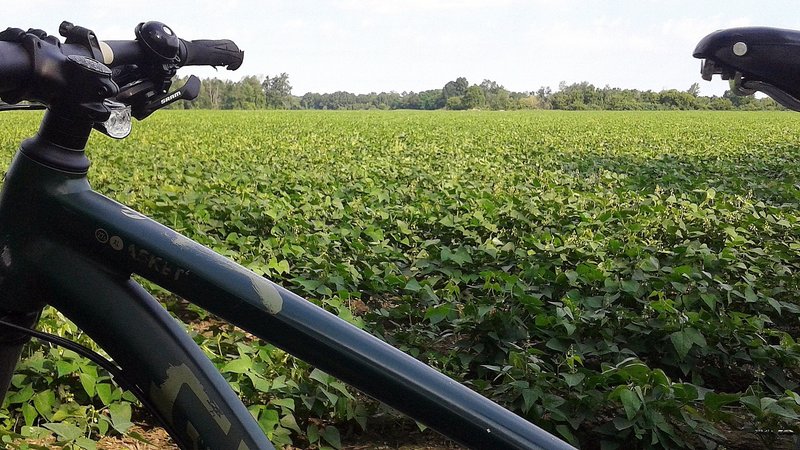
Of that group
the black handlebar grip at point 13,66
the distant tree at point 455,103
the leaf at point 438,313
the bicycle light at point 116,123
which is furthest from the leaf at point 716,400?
the distant tree at point 455,103

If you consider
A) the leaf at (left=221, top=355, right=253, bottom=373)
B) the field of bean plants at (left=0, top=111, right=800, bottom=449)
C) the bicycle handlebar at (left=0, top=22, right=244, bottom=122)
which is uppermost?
the bicycle handlebar at (left=0, top=22, right=244, bottom=122)

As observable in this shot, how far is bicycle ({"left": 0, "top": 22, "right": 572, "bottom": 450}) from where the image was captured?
85 centimetres

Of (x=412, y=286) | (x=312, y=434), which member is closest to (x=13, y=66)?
(x=312, y=434)

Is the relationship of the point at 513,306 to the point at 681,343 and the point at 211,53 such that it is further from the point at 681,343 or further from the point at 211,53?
the point at 211,53

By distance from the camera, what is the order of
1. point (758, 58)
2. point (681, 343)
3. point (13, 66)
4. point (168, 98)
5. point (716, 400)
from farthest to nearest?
point (681, 343)
point (716, 400)
point (168, 98)
point (758, 58)
point (13, 66)

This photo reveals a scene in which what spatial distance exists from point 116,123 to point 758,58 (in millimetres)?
838

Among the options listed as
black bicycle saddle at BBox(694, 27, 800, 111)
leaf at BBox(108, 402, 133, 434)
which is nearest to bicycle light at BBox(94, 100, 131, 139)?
black bicycle saddle at BBox(694, 27, 800, 111)

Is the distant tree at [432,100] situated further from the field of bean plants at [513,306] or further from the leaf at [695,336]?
the leaf at [695,336]

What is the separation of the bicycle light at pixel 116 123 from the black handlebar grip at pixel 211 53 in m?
0.22

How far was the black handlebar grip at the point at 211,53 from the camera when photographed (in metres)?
1.15

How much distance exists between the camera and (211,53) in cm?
121

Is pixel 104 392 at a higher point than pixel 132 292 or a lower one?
lower

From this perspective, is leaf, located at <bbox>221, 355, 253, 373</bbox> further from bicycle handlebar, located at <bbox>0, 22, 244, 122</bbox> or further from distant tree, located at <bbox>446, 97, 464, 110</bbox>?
distant tree, located at <bbox>446, 97, 464, 110</bbox>

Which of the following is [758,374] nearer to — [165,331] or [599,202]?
Result: [165,331]
